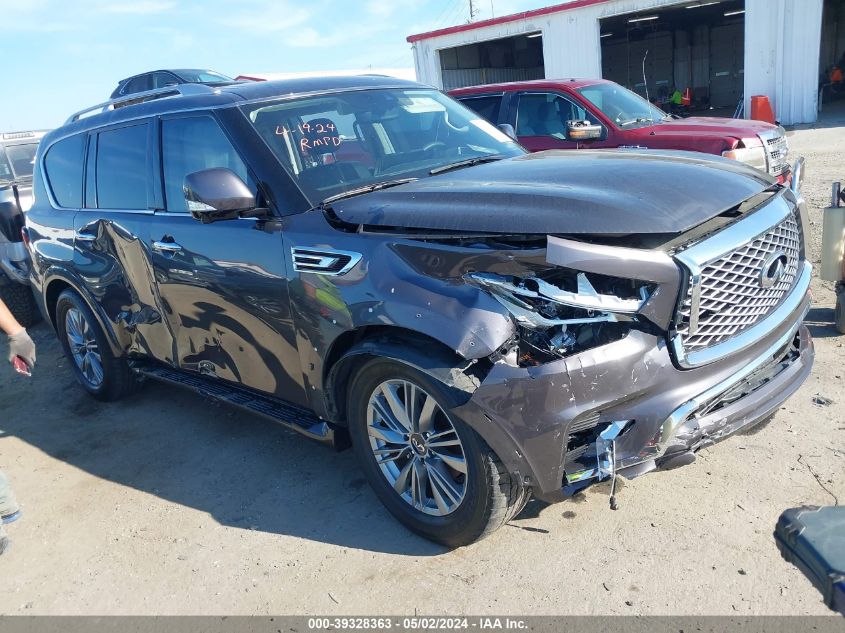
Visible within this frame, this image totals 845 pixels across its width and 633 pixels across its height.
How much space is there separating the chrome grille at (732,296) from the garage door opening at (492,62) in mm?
25342

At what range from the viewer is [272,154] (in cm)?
355

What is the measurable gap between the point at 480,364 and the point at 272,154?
64.3 inches

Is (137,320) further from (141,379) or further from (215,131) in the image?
(215,131)

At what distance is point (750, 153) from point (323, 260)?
6.36 m

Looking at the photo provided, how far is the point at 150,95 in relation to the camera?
4.81 meters

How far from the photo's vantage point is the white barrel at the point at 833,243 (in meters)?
4.81

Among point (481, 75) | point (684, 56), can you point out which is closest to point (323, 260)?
point (481, 75)

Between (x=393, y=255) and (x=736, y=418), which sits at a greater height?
(x=393, y=255)

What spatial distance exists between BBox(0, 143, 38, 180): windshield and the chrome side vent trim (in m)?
9.30

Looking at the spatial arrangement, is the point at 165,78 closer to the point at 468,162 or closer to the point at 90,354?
the point at 90,354

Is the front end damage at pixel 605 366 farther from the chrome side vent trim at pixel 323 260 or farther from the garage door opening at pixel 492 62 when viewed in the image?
the garage door opening at pixel 492 62

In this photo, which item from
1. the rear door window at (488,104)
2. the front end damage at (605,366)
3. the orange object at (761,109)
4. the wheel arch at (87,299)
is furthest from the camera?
the orange object at (761,109)

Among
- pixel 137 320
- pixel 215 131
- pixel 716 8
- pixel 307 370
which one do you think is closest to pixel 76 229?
pixel 137 320

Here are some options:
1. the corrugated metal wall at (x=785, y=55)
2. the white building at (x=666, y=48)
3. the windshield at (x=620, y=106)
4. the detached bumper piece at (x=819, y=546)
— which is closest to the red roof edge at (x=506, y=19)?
the white building at (x=666, y=48)
